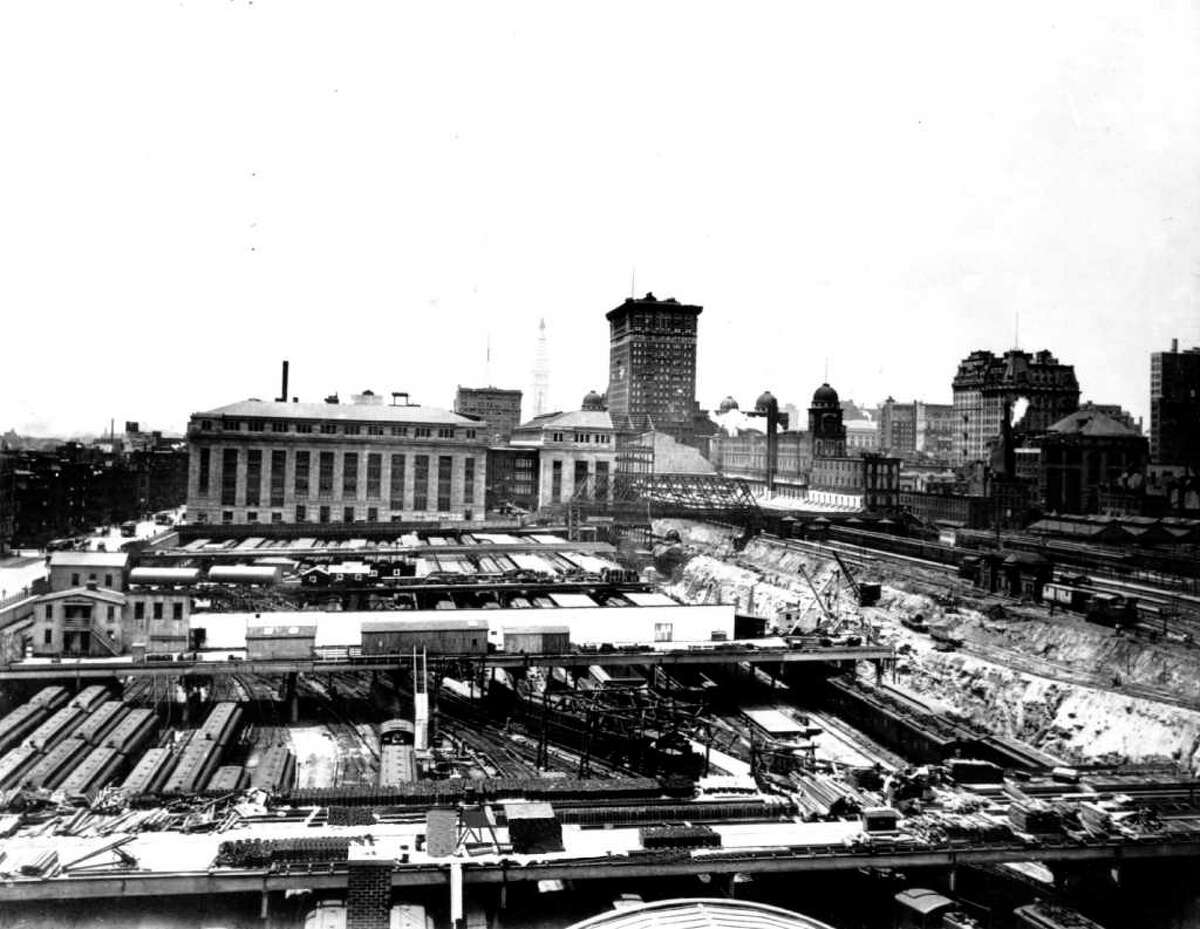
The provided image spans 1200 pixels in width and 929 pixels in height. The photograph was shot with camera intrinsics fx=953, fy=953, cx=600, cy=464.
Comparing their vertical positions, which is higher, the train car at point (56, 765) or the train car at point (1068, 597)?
the train car at point (1068, 597)

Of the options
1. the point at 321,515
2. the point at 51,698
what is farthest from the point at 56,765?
the point at 321,515

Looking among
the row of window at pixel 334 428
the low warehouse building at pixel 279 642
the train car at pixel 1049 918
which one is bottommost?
the train car at pixel 1049 918

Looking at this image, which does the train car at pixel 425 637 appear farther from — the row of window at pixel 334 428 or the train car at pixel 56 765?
the row of window at pixel 334 428

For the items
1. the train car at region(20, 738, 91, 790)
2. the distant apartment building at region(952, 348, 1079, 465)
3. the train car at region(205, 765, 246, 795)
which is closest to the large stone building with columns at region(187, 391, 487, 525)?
the train car at region(20, 738, 91, 790)

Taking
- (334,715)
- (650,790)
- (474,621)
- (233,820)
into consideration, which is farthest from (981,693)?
(233,820)

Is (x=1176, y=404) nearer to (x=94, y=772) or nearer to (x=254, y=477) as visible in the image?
(x=254, y=477)

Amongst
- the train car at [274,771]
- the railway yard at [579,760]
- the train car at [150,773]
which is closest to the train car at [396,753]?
the railway yard at [579,760]

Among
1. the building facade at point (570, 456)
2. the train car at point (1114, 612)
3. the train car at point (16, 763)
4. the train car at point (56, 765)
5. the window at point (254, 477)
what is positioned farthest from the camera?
the building facade at point (570, 456)
